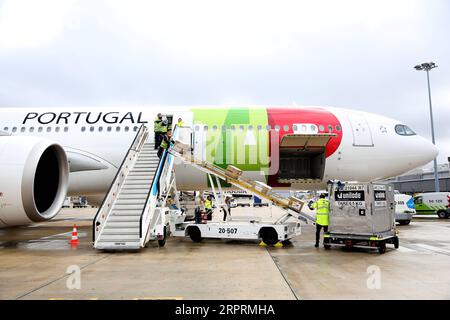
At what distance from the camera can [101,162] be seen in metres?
12.0

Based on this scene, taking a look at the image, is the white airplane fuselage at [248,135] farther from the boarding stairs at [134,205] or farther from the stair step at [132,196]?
the stair step at [132,196]

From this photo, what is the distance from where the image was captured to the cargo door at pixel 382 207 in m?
8.55

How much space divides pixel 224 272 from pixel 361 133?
776 cm

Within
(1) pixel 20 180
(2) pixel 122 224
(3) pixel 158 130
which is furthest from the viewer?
(3) pixel 158 130

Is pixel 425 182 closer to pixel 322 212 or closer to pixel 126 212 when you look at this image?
pixel 322 212

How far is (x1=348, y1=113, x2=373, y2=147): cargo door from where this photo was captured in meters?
11.8

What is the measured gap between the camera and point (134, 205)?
9352 mm

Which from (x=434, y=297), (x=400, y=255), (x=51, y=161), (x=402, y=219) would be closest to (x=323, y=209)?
(x=400, y=255)

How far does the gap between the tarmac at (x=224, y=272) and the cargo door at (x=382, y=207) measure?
2.05 ft

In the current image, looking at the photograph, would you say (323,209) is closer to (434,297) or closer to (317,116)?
(317,116)

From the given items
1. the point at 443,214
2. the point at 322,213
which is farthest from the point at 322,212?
the point at 443,214

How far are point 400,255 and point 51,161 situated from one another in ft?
27.7

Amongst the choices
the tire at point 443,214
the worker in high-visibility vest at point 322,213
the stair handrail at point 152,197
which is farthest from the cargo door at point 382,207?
the tire at point 443,214

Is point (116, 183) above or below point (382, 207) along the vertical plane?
above
